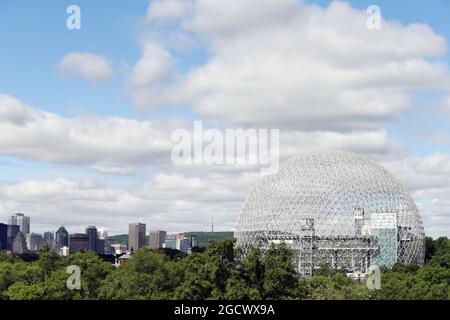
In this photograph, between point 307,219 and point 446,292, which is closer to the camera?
point 446,292

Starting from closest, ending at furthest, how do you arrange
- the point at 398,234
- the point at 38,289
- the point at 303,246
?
the point at 38,289, the point at 303,246, the point at 398,234

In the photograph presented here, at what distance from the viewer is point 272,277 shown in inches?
1914

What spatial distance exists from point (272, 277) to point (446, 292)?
59.2 feet

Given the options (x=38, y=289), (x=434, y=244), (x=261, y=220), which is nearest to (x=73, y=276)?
(x=38, y=289)

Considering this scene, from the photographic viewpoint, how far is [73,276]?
193ft

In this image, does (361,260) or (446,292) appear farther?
(361,260)

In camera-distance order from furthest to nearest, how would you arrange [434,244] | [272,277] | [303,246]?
1. [434,244]
2. [303,246]
3. [272,277]
